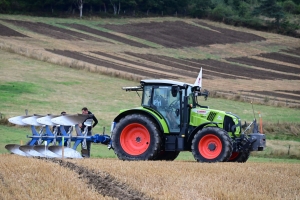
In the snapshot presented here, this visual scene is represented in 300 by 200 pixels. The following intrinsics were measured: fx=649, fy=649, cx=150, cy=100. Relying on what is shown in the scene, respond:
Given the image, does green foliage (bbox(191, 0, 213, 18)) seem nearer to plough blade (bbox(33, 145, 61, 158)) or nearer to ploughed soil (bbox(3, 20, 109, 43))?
ploughed soil (bbox(3, 20, 109, 43))

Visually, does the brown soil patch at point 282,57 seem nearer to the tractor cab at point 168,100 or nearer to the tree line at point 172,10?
the tree line at point 172,10

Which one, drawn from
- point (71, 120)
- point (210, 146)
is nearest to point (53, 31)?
point (71, 120)

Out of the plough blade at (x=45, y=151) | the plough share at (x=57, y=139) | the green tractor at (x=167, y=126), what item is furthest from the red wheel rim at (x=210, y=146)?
the plough blade at (x=45, y=151)

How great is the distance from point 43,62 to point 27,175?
35479mm

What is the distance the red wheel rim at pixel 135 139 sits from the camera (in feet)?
56.5

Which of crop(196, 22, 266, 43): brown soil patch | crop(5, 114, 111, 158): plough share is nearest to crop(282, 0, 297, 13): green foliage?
crop(196, 22, 266, 43): brown soil patch

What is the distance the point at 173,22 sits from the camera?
8262 centimetres

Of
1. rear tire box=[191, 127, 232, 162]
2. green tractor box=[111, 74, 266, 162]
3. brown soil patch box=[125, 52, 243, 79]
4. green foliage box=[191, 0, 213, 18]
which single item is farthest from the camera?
green foliage box=[191, 0, 213, 18]

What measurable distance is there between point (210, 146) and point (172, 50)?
50524mm

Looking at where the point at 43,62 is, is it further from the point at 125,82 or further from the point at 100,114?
the point at 100,114

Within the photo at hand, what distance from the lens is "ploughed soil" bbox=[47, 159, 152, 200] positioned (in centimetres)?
1145

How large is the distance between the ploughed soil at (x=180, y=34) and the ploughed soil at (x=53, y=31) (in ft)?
25.2

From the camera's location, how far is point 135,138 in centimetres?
1734

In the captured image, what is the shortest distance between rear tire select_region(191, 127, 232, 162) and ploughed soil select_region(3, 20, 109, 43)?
154ft
